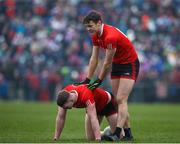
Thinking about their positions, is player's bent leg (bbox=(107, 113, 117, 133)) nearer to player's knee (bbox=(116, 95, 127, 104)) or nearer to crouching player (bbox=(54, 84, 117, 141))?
crouching player (bbox=(54, 84, 117, 141))

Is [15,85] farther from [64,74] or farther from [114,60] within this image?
[114,60]

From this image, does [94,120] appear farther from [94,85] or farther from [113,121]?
[113,121]

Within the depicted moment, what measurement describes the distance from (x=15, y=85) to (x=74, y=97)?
19.0 m

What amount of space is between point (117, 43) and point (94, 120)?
1.53 meters

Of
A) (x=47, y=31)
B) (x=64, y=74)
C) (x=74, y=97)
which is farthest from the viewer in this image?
(x=47, y=31)

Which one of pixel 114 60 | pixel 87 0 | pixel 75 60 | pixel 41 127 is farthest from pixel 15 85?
pixel 114 60

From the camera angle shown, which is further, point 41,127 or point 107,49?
point 41,127

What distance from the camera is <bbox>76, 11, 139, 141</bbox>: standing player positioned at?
12.5m

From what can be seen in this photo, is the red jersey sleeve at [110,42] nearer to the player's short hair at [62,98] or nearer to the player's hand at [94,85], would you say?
the player's hand at [94,85]

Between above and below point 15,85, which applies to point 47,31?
above

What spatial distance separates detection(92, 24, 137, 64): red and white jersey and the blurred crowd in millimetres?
16550

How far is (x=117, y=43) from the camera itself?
1279 centimetres

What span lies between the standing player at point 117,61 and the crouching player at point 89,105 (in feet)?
0.65

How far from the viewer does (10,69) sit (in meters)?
31.2
